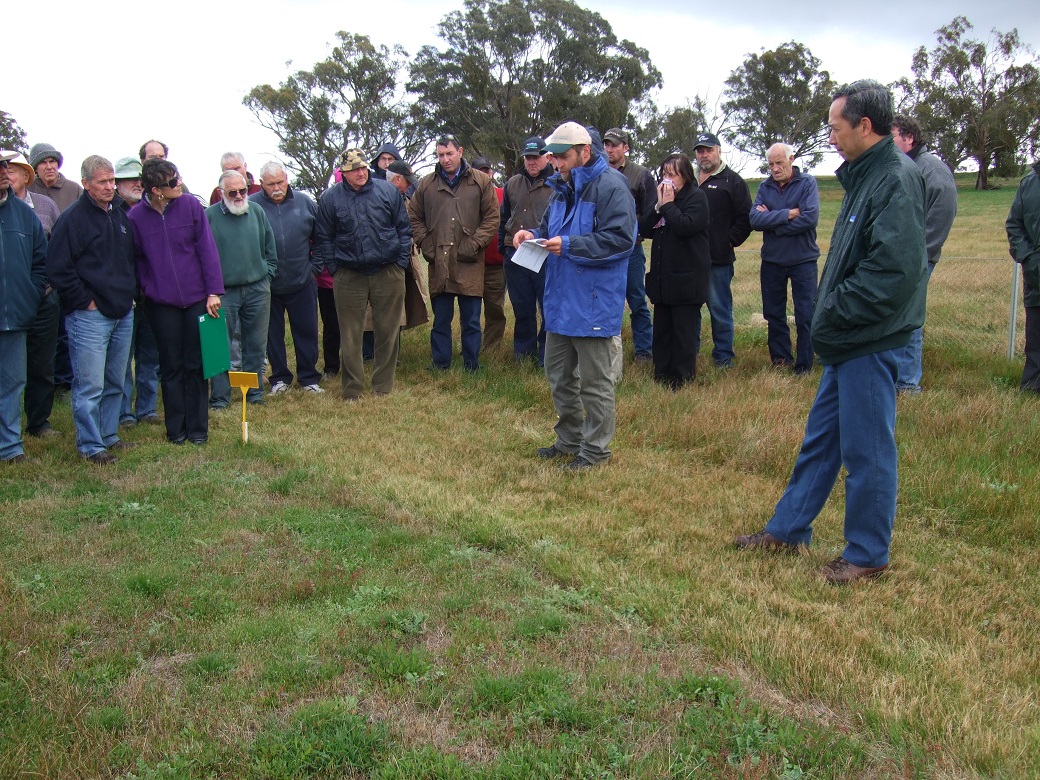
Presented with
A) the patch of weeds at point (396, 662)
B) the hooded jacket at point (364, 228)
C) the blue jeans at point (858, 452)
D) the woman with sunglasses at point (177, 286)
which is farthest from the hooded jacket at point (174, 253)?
the blue jeans at point (858, 452)

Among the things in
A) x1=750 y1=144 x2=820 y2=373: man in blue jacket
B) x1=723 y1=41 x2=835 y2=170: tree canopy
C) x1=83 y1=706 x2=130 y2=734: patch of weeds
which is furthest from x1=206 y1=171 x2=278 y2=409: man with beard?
x1=723 y1=41 x2=835 y2=170: tree canopy

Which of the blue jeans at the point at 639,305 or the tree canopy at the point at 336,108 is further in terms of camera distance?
the tree canopy at the point at 336,108

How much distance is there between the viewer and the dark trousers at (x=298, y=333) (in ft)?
32.0

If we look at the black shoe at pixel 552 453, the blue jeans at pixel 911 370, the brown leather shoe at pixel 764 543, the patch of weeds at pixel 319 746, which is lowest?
the patch of weeds at pixel 319 746

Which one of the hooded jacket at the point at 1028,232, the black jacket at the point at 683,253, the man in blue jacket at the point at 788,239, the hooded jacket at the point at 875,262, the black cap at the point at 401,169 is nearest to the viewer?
the hooded jacket at the point at 875,262

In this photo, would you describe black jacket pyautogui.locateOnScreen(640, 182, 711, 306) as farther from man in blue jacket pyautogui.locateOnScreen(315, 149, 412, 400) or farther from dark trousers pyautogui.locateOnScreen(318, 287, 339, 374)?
dark trousers pyautogui.locateOnScreen(318, 287, 339, 374)

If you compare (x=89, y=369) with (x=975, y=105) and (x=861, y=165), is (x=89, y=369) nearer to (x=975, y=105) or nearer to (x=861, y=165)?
(x=861, y=165)

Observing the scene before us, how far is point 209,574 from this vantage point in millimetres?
4801

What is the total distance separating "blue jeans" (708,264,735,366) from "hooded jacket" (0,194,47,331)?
6.17m

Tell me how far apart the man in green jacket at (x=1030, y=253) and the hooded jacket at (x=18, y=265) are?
27.3 ft

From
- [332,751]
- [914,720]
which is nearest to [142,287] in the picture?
[332,751]

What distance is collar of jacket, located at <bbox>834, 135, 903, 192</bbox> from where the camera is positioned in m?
4.36

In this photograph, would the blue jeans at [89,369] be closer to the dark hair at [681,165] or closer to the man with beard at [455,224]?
the man with beard at [455,224]

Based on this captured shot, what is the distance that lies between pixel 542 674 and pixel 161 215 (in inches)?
225
